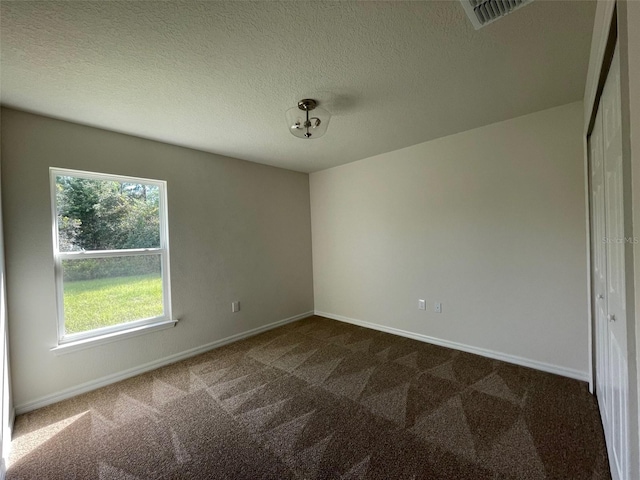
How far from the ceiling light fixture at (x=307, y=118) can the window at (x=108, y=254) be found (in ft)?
5.69

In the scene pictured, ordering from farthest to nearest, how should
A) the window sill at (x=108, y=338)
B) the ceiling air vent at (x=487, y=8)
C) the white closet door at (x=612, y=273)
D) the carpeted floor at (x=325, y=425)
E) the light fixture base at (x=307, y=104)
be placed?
the window sill at (x=108, y=338)
the light fixture base at (x=307, y=104)
the carpeted floor at (x=325, y=425)
the ceiling air vent at (x=487, y=8)
the white closet door at (x=612, y=273)

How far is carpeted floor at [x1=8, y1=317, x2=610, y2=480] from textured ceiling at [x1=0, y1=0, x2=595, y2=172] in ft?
7.85

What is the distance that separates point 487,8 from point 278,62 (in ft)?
3.68

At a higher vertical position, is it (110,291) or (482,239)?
(482,239)

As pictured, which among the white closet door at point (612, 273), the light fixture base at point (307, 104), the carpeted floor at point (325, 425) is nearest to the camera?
the white closet door at point (612, 273)

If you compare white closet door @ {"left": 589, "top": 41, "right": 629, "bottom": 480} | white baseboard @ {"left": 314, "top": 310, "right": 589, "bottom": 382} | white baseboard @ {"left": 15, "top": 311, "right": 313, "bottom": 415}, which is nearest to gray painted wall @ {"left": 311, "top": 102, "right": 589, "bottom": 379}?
→ white baseboard @ {"left": 314, "top": 310, "right": 589, "bottom": 382}

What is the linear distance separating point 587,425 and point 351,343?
2060mm

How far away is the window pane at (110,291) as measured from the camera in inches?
94.8

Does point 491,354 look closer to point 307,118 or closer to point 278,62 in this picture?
point 307,118

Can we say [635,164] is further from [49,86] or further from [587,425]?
[49,86]

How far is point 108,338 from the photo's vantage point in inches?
99.3

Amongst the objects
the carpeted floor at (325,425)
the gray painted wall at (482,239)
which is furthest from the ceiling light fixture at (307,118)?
the carpeted floor at (325,425)

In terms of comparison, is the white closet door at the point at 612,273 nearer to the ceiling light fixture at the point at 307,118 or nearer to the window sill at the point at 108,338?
the ceiling light fixture at the point at 307,118

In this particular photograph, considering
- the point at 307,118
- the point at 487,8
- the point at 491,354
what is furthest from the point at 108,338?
the point at 491,354
